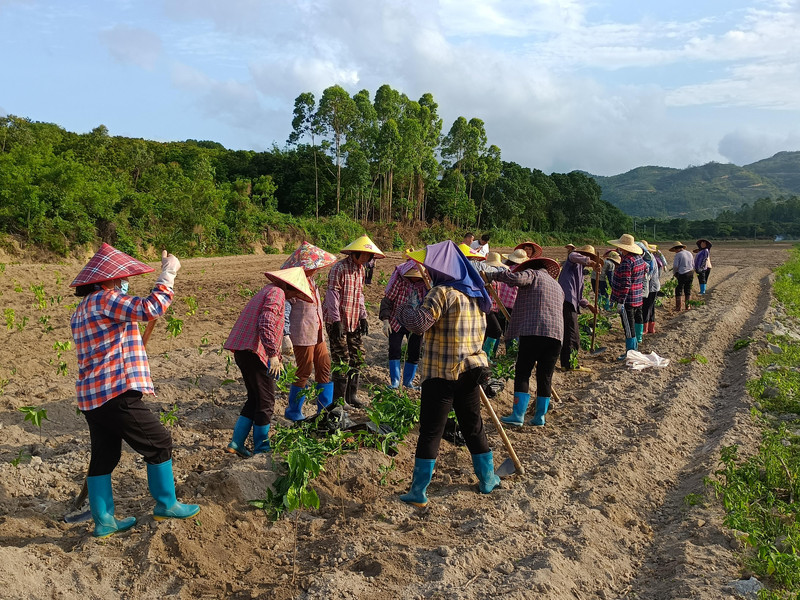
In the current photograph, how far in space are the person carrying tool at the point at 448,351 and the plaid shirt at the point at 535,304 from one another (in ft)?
5.09

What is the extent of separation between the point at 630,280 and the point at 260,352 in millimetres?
6288

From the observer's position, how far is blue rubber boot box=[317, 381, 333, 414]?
5.79 metres

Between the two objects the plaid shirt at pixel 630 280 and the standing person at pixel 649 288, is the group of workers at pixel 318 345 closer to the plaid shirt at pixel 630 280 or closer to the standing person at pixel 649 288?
the plaid shirt at pixel 630 280

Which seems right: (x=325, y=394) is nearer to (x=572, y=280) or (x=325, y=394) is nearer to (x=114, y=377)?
(x=114, y=377)

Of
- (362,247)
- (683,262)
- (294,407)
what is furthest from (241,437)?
(683,262)

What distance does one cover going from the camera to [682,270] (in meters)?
13.8

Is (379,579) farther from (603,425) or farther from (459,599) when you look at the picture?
(603,425)

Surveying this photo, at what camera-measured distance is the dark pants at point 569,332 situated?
8.15m

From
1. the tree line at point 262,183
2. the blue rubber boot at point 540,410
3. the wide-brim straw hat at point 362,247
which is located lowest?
the blue rubber boot at point 540,410

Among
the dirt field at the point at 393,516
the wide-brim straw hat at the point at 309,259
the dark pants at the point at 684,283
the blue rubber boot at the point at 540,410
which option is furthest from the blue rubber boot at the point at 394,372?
the dark pants at the point at 684,283

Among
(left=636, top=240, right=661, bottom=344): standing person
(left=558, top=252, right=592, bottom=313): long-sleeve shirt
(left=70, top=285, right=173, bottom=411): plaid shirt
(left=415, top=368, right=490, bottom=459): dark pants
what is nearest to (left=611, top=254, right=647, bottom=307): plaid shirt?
(left=636, top=240, right=661, bottom=344): standing person

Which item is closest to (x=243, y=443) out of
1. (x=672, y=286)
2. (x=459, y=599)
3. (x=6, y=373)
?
(x=459, y=599)

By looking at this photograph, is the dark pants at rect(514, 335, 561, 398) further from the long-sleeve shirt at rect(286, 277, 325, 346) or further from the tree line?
the tree line

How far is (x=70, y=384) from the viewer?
6.82 metres
